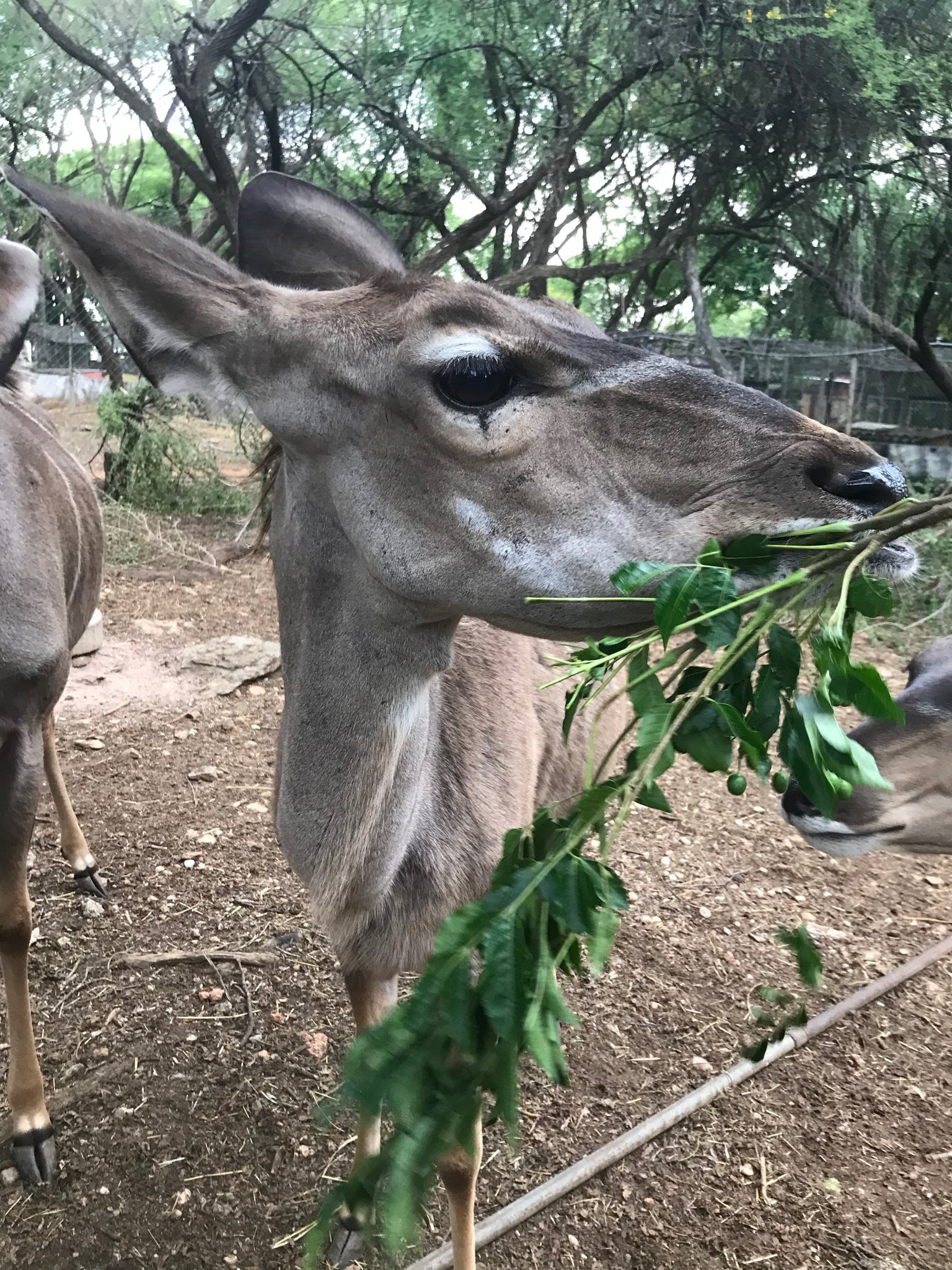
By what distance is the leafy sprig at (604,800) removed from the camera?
3.32 feet

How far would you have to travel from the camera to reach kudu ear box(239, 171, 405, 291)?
256cm

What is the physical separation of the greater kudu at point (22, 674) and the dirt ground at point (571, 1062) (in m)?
0.19

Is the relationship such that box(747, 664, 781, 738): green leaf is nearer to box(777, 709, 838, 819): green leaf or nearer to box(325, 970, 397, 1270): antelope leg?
box(777, 709, 838, 819): green leaf

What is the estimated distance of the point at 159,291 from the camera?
1.74 meters

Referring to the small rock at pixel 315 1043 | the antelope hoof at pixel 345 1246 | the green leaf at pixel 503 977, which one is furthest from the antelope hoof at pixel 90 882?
the green leaf at pixel 503 977

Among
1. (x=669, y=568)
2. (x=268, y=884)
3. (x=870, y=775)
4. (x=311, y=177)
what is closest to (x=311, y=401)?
(x=669, y=568)

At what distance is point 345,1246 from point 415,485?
86.8 inches

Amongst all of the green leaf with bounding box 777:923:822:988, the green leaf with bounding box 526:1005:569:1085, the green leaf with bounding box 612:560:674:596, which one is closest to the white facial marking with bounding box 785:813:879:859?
the green leaf with bounding box 777:923:822:988

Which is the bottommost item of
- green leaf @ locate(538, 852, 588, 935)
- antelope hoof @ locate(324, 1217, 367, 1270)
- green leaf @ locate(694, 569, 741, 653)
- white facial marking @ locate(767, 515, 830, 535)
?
antelope hoof @ locate(324, 1217, 367, 1270)

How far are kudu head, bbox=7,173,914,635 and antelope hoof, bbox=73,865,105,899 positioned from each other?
9.26ft

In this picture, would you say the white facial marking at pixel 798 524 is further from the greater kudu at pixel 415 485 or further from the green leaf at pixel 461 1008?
the green leaf at pixel 461 1008

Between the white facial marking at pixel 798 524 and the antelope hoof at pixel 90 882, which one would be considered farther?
the antelope hoof at pixel 90 882

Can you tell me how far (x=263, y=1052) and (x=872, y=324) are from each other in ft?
25.1

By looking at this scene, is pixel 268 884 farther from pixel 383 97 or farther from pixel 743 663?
pixel 383 97
